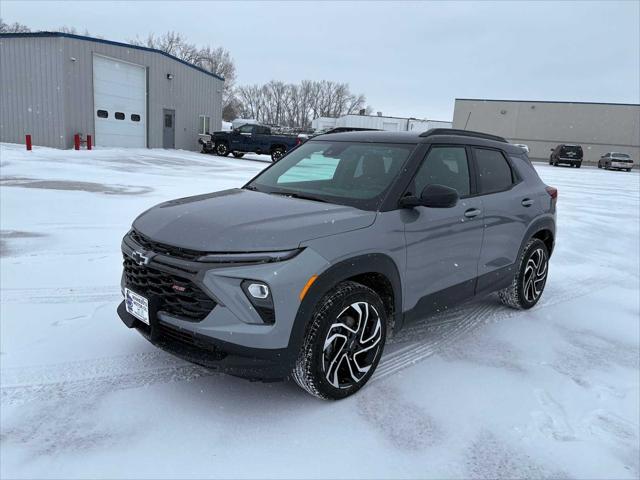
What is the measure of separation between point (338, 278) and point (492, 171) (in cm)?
231

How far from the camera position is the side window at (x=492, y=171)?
424 centimetres

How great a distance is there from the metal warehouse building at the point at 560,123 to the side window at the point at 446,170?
49.1 m

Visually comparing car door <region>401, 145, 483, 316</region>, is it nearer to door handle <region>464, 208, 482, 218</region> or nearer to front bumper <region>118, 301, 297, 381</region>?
door handle <region>464, 208, 482, 218</region>

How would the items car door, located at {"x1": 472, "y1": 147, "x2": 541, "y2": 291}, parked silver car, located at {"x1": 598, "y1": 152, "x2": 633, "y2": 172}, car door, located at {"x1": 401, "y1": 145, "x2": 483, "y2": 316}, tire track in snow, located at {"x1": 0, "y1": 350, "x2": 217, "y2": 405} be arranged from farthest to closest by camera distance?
parked silver car, located at {"x1": 598, "y1": 152, "x2": 633, "y2": 172} < car door, located at {"x1": 472, "y1": 147, "x2": 541, "y2": 291} < car door, located at {"x1": 401, "y1": 145, "x2": 483, "y2": 316} < tire track in snow, located at {"x1": 0, "y1": 350, "x2": 217, "y2": 405}

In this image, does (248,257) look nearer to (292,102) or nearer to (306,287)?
(306,287)

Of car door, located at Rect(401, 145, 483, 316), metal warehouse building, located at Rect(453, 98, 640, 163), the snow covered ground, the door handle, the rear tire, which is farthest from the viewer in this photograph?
metal warehouse building, located at Rect(453, 98, 640, 163)

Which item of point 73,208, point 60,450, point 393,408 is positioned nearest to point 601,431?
point 393,408

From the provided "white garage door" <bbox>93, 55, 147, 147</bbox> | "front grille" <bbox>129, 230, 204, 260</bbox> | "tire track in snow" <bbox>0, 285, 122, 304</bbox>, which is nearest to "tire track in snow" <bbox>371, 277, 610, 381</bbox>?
"front grille" <bbox>129, 230, 204, 260</bbox>

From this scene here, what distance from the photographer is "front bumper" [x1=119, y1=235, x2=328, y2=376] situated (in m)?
2.60

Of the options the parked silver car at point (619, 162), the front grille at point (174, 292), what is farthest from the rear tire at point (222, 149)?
the parked silver car at point (619, 162)

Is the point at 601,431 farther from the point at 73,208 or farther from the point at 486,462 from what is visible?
the point at 73,208

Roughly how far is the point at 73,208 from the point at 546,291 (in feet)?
25.2

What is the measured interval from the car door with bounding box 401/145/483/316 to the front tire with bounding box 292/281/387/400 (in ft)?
1.26

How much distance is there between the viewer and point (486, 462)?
8.67 ft
